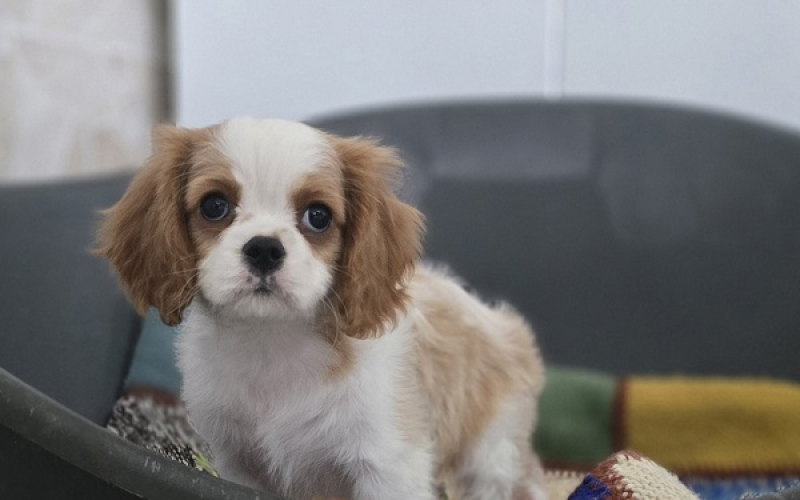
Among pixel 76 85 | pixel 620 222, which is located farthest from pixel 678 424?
pixel 76 85

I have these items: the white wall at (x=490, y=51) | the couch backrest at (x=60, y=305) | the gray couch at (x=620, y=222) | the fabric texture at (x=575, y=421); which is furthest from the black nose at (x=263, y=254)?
the white wall at (x=490, y=51)

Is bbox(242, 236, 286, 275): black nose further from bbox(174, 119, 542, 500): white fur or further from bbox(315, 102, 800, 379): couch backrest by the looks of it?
bbox(315, 102, 800, 379): couch backrest

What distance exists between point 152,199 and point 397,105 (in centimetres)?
113

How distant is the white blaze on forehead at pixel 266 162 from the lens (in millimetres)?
714

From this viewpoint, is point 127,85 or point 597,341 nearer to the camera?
point 597,341

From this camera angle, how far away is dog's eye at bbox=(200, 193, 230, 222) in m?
0.73

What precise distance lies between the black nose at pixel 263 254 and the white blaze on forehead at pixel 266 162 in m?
0.04

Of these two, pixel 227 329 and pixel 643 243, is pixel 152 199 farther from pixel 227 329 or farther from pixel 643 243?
pixel 643 243

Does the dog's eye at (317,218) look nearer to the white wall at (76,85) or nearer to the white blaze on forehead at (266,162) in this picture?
the white blaze on forehead at (266,162)

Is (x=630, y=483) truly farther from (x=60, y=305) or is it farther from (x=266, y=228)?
(x=60, y=305)

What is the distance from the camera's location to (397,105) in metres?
1.86

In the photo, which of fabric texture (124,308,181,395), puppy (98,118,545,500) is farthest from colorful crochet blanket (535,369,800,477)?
fabric texture (124,308,181,395)

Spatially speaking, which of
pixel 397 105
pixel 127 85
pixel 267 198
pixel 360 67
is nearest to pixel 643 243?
pixel 397 105

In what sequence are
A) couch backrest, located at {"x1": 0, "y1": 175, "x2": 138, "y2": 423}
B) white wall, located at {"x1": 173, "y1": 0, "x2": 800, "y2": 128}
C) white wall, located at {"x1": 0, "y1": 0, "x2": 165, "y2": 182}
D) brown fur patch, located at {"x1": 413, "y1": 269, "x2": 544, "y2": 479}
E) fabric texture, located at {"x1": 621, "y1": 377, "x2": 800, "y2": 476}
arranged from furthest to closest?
white wall, located at {"x1": 173, "y1": 0, "x2": 800, "y2": 128}, white wall, located at {"x1": 0, "y1": 0, "x2": 165, "y2": 182}, fabric texture, located at {"x1": 621, "y1": 377, "x2": 800, "y2": 476}, couch backrest, located at {"x1": 0, "y1": 175, "x2": 138, "y2": 423}, brown fur patch, located at {"x1": 413, "y1": 269, "x2": 544, "y2": 479}
